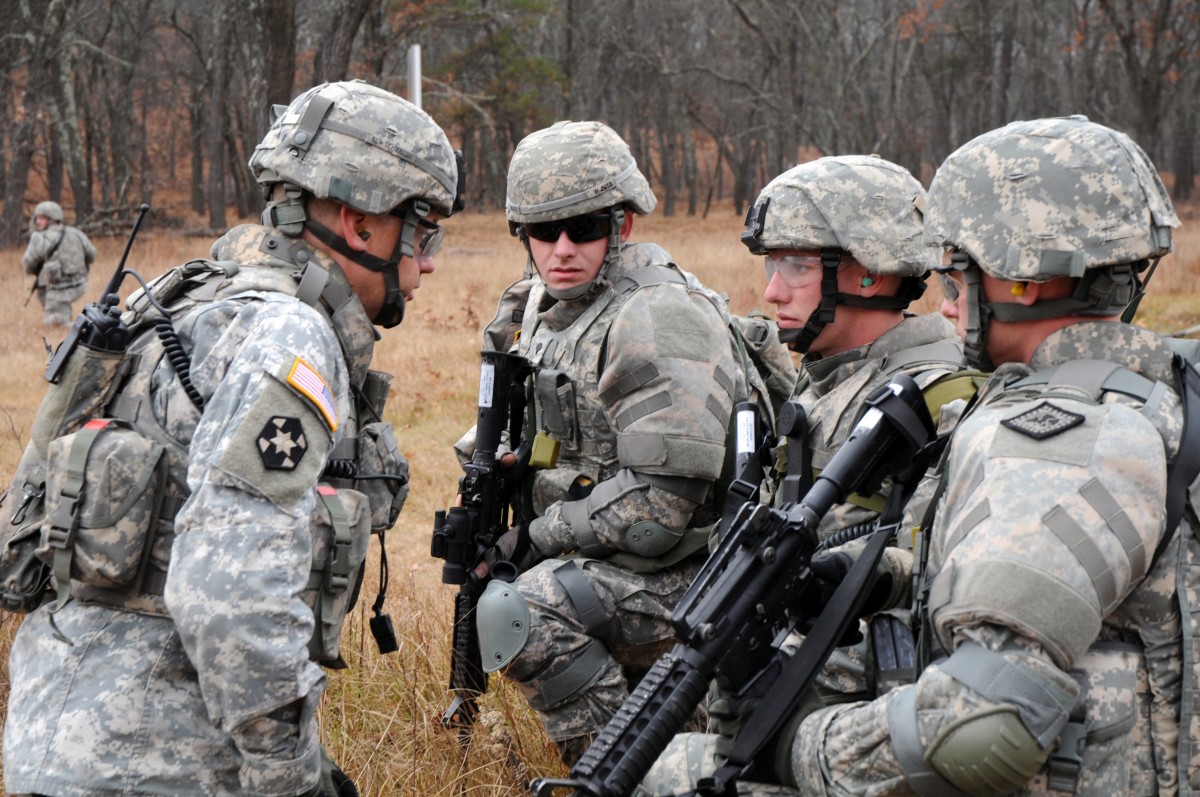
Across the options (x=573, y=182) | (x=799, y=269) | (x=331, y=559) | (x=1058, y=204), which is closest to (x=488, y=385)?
(x=573, y=182)

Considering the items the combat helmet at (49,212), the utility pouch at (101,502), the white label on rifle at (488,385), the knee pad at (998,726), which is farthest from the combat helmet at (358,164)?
the combat helmet at (49,212)

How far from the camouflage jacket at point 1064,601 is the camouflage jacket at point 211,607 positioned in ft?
3.47

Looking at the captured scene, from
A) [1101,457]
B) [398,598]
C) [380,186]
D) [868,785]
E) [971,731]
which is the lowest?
[398,598]

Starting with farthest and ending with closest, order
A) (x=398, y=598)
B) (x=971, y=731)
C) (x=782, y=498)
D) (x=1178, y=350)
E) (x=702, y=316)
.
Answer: (x=398, y=598) → (x=702, y=316) → (x=782, y=498) → (x=1178, y=350) → (x=971, y=731)

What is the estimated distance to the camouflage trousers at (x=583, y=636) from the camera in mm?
3770

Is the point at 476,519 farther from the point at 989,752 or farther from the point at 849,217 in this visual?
the point at 989,752

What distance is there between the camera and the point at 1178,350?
240cm

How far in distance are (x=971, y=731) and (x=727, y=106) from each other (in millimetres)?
42610

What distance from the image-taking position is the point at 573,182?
159 inches

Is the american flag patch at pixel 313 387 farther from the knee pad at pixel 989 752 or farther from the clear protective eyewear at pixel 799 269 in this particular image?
the clear protective eyewear at pixel 799 269

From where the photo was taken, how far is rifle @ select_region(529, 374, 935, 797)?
2.27m

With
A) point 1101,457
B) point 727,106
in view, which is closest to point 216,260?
point 1101,457

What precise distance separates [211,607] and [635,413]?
71.0 inches

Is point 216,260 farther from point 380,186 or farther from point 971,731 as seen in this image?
point 971,731
